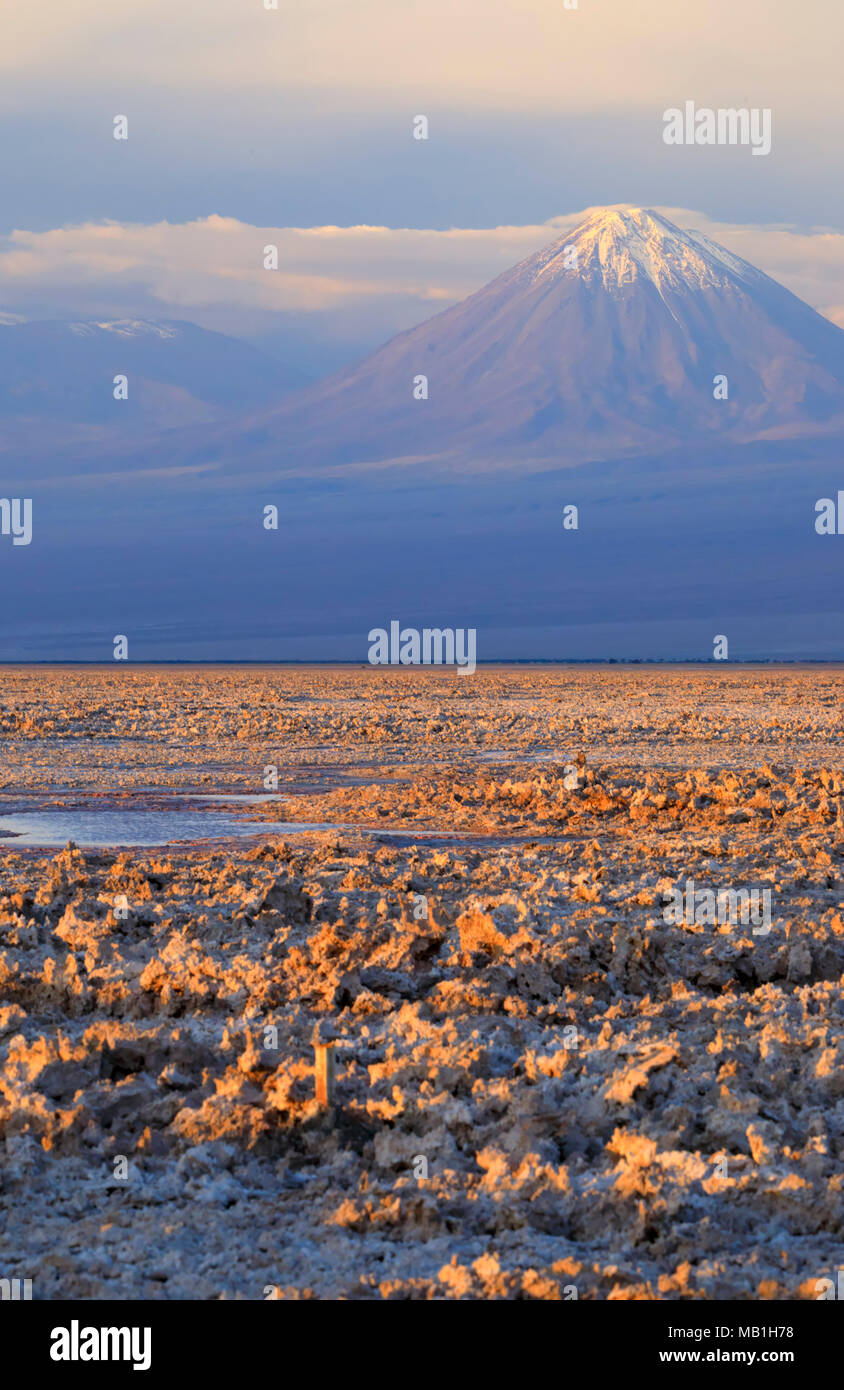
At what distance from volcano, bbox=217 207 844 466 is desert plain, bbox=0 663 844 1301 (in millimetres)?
145894

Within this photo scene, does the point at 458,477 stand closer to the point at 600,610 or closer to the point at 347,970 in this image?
the point at 600,610

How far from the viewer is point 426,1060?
277 inches

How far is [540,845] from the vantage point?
14477mm

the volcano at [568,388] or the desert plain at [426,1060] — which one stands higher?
the volcano at [568,388]

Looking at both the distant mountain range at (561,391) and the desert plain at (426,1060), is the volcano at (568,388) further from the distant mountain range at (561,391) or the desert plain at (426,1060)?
the desert plain at (426,1060)

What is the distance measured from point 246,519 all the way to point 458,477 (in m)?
20.1

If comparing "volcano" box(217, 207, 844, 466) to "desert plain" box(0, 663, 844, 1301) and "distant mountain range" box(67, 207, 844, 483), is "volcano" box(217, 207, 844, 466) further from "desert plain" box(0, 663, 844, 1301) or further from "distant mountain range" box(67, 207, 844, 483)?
"desert plain" box(0, 663, 844, 1301)

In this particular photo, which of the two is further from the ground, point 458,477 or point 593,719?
point 458,477

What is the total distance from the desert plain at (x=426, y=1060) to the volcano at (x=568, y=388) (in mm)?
145894

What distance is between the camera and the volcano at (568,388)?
6555 inches

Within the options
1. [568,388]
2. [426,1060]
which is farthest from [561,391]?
[426,1060]

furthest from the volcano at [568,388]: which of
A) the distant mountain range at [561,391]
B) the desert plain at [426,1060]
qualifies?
the desert plain at [426,1060]

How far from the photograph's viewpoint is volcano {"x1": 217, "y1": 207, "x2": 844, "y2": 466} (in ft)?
→ 546
